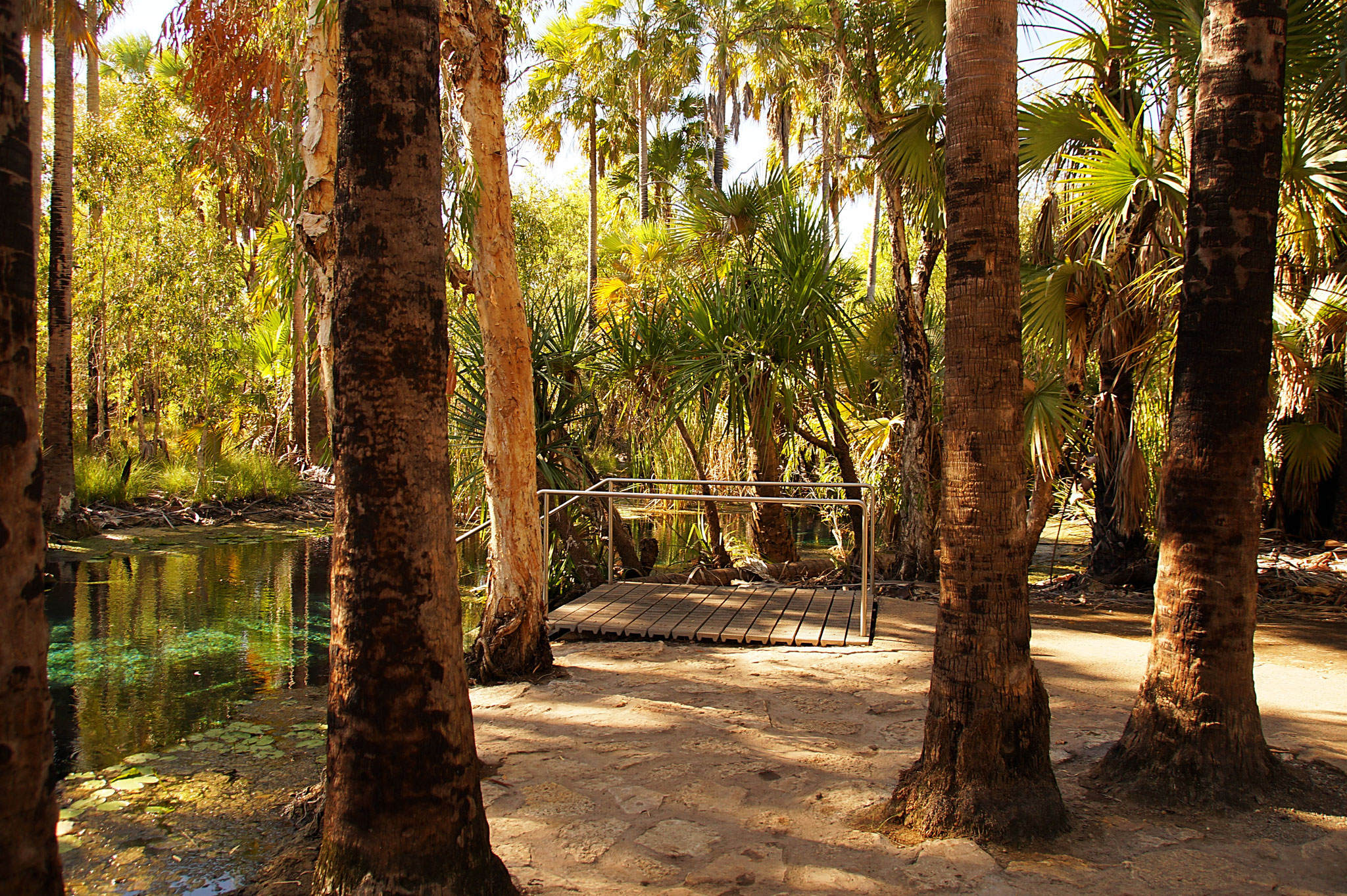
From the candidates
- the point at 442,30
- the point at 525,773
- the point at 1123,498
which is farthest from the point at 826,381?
the point at 525,773

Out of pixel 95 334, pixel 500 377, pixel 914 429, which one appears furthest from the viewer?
pixel 95 334

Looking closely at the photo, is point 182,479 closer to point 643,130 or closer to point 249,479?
point 249,479

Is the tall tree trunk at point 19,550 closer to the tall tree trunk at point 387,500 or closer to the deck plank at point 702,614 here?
the tall tree trunk at point 387,500

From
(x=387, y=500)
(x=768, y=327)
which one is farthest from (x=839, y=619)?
(x=387, y=500)

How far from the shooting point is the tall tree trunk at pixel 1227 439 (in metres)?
3.95

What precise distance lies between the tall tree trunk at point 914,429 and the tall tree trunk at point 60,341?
11.9m

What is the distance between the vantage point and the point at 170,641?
845 cm

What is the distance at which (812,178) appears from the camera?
16531 millimetres

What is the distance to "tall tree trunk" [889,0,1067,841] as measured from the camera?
139 inches

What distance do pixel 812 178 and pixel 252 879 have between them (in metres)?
14.9

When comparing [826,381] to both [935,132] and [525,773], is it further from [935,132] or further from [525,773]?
[525,773]

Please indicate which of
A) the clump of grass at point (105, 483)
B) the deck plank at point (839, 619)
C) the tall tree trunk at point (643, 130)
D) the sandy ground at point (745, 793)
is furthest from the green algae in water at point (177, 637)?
the tall tree trunk at point (643, 130)

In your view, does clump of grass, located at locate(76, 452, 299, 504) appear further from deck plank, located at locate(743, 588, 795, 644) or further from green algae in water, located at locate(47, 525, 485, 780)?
deck plank, located at locate(743, 588, 795, 644)

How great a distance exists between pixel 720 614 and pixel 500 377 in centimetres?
303
